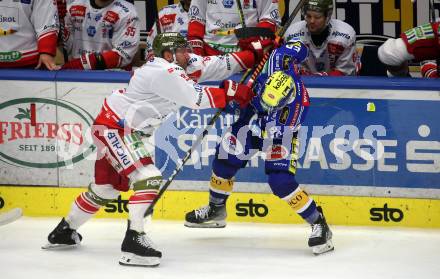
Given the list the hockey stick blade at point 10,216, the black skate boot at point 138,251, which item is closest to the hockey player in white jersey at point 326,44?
the black skate boot at point 138,251

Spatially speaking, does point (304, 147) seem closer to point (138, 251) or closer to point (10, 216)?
point (138, 251)

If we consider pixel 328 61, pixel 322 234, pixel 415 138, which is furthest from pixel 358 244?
pixel 328 61

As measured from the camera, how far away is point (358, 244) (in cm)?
667

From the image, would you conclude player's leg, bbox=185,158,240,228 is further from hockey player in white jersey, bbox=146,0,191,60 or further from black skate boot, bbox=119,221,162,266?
hockey player in white jersey, bbox=146,0,191,60

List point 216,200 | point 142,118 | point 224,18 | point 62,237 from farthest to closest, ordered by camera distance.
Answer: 1. point 224,18
2. point 216,200
3. point 62,237
4. point 142,118

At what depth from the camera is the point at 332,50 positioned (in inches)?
290

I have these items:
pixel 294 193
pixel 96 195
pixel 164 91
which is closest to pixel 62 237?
pixel 96 195

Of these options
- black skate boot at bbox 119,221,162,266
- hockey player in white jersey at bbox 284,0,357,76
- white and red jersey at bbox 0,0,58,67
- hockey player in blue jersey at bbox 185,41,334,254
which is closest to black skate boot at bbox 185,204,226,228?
hockey player in blue jersey at bbox 185,41,334,254

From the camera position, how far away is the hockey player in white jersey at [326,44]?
7285 millimetres

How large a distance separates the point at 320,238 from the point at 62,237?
145cm

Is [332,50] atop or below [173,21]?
below

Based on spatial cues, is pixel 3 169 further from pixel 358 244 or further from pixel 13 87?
pixel 358 244

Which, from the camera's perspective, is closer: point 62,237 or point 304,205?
point 304,205

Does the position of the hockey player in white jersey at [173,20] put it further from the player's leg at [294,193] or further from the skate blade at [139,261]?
the skate blade at [139,261]
